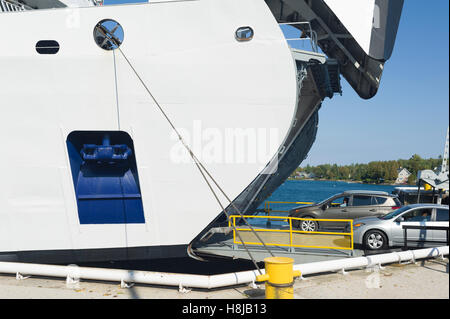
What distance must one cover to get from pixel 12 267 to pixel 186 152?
372 centimetres

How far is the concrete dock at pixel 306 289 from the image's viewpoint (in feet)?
17.5

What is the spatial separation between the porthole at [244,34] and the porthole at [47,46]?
3.38m

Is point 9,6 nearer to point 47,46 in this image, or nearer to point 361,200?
point 47,46

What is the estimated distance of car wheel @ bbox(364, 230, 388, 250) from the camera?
798 cm

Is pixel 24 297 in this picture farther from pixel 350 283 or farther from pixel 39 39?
pixel 350 283

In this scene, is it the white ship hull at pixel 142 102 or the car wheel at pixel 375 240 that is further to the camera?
the car wheel at pixel 375 240

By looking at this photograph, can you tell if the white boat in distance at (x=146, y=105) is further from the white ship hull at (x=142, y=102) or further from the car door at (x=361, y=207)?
the car door at (x=361, y=207)

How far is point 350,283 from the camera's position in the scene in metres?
5.80

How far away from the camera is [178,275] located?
5.61 metres

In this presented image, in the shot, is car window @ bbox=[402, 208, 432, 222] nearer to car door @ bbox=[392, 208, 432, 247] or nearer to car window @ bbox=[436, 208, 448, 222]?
car door @ bbox=[392, 208, 432, 247]

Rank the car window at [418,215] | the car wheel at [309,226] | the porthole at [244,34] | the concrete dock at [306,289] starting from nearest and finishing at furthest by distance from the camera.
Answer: the concrete dock at [306,289]
the porthole at [244,34]
the car window at [418,215]
the car wheel at [309,226]

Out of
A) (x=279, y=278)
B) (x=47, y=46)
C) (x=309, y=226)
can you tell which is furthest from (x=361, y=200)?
(x=47, y=46)

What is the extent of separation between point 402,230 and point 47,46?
840 centimetres

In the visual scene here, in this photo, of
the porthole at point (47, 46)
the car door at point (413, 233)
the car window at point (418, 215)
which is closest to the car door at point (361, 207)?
the car window at point (418, 215)
